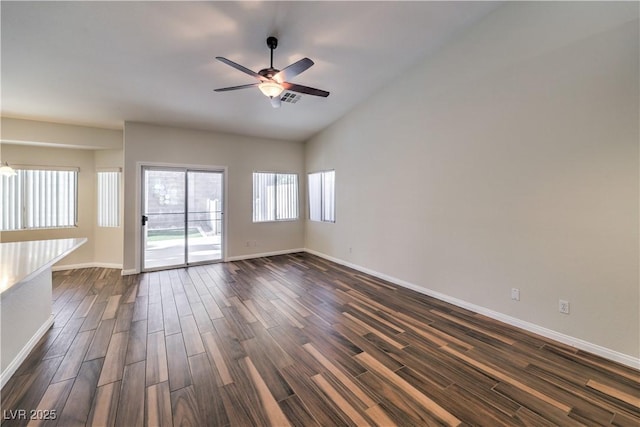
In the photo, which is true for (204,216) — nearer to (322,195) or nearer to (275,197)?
(275,197)

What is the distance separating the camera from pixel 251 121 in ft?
17.4

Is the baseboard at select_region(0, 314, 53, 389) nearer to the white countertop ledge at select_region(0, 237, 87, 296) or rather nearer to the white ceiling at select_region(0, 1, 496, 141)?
the white countertop ledge at select_region(0, 237, 87, 296)

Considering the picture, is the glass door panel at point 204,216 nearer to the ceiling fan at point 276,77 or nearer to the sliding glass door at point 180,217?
the sliding glass door at point 180,217

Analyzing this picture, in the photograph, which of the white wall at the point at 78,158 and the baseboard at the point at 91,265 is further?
the baseboard at the point at 91,265

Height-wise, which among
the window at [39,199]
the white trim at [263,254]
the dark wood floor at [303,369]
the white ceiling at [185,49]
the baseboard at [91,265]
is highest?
the white ceiling at [185,49]

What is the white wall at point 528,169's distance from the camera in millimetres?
2287

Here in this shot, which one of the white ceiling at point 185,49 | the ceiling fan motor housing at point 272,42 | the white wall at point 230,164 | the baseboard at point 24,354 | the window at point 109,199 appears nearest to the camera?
the baseboard at point 24,354

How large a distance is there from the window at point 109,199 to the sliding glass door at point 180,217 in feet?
2.81

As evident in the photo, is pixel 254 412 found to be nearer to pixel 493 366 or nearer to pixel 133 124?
pixel 493 366

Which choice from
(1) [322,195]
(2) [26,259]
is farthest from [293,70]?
(1) [322,195]

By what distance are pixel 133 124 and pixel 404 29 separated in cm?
487

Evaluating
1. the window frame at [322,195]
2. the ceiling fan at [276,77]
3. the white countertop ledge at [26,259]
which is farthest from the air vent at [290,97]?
the white countertop ledge at [26,259]

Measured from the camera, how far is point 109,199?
17.4ft

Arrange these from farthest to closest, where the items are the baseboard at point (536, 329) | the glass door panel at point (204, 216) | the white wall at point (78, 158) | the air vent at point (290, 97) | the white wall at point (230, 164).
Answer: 1. the glass door panel at point (204, 216)
2. the white wall at point (230, 164)
3. the white wall at point (78, 158)
4. the air vent at point (290, 97)
5. the baseboard at point (536, 329)
